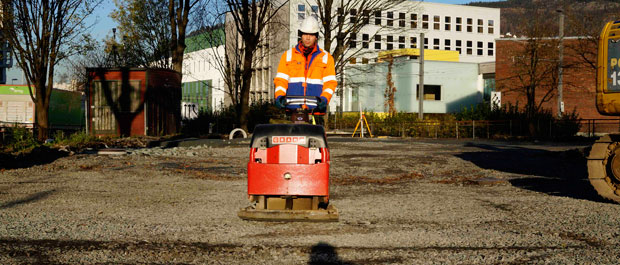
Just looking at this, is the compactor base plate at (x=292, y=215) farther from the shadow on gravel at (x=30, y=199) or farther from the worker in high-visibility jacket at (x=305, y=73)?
the shadow on gravel at (x=30, y=199)

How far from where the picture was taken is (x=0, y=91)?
38.9 meters

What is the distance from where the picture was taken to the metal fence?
33.9 m

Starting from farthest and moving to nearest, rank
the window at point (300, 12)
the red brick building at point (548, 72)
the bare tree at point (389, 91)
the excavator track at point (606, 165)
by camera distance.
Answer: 1. the window at point (300, 12)
2. the bare tree at point (389, 91)
3. the red brick building at point (548, 72)
4. the excavator track at point (606, 165)

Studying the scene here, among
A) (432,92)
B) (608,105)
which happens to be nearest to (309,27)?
(608,105)

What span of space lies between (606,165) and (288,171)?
558 centimetres

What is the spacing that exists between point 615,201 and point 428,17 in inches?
3155

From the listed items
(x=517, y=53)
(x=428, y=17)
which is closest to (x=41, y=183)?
(x=517, y=53)

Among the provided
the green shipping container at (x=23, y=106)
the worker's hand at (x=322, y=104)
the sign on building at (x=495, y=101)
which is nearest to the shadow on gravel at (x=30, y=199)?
the worker's hand at (x=322, y=104)

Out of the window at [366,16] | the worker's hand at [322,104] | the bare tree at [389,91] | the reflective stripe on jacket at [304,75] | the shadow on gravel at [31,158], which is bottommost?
the shadow on gravel at [31,158]

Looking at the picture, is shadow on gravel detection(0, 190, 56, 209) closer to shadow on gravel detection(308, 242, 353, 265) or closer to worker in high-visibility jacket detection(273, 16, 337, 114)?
worker in high-visibility jacket detection(273, 16, 337, 114)

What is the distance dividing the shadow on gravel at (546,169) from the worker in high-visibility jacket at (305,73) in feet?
15.9

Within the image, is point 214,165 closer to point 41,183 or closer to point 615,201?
point 41,183

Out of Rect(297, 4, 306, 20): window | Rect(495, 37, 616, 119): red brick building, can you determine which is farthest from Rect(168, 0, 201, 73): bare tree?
Rect(297, 4, 306, 20): window

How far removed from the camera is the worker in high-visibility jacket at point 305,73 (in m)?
7.58
